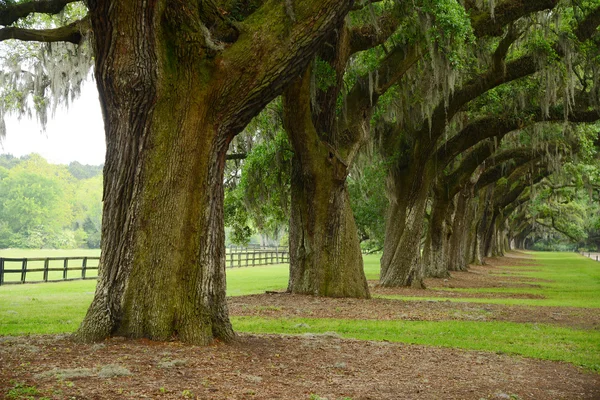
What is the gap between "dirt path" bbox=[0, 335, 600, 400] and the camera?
518cm

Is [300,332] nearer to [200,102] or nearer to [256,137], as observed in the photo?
[200,102]

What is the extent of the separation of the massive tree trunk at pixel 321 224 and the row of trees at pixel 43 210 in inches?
2748

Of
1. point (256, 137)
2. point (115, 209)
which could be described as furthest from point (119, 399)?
point (256, 137)

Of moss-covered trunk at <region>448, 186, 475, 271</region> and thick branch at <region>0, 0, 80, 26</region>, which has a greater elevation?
thick branch at <region>0, 0, 80, 26</region>

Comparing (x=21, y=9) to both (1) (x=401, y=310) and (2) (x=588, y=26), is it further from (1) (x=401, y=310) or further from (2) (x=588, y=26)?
(2) (x=588, y=26)

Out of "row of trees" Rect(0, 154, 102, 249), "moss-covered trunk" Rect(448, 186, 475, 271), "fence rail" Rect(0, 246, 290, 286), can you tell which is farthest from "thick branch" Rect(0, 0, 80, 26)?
"row of trees" Rect(0, 154, 102, 249)

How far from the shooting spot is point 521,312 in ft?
45.3

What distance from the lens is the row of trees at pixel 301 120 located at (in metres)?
6.97

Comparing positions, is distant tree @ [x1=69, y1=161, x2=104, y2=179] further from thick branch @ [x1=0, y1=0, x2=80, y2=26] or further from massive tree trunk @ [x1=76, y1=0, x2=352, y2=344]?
massive tree trunk @ [x1=76, y1=0, x2=352, y2=344]

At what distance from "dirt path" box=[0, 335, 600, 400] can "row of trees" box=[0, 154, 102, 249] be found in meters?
76.2

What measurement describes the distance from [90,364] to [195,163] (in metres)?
2.57

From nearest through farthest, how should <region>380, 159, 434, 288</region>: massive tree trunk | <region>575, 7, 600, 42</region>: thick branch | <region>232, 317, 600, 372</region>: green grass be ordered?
1. <region>232, 317, 600, 372</region>: green grass
2. <region>575, 7, 600, 42</region>: thick branch
3. <region>380, 159, 434, 288</region>: massive tree trunk

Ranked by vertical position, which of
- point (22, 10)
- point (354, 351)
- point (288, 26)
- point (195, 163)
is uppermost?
point (22, 10)

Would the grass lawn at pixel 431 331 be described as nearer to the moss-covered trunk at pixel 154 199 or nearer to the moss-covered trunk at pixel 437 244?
the moss-covered trunk at pixel 154 199
